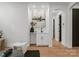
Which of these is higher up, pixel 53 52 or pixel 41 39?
pixel 41 39

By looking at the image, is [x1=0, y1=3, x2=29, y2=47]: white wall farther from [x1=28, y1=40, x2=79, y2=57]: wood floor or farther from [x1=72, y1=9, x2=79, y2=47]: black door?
[x1=72, y1=9, x2=79, y2=47]: black door

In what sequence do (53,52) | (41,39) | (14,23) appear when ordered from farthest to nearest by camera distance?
(41,39) → (53,52) → (14,23)

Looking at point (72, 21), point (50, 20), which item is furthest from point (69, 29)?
point (50, 20)

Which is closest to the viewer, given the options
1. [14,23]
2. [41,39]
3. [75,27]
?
[14,23]

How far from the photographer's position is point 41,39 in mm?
5332

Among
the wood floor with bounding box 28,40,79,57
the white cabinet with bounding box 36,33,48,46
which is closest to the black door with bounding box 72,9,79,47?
the wood floor with bounding box 28,40,79,57

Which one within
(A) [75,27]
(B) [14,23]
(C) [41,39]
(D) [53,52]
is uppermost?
(B) [14,23]

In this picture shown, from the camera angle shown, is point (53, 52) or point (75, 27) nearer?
point (53, 52)

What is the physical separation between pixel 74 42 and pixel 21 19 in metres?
3.06

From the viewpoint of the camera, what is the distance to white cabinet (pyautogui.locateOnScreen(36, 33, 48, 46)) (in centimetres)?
533

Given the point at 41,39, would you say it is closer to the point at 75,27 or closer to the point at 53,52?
the point at 53,52

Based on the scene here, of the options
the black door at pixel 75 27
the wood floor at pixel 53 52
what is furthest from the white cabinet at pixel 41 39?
the black door at pixel 75 27

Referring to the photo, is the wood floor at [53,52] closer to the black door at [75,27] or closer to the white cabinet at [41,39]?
the white cabinet at [41,39]

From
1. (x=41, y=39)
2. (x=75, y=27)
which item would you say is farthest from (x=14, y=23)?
(x=75, y=27)
